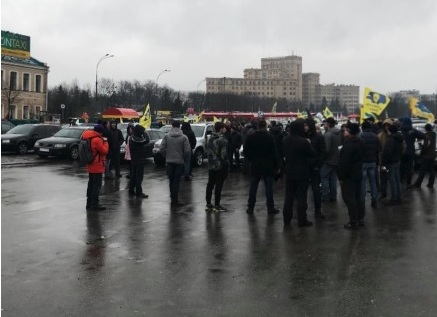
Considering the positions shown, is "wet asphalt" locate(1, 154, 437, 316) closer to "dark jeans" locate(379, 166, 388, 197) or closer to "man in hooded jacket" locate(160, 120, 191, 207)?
"man in hooded jacket" locate(160, 120, 191, 207)

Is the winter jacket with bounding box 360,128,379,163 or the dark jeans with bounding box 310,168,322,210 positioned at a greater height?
the winter jacket with bounding box 360,128,379,163

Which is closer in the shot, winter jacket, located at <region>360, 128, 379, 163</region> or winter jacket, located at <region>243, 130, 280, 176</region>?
winter jacket, located at <region>243, 130, 280, 176</region>

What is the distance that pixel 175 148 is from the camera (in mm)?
11555

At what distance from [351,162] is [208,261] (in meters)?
3.54

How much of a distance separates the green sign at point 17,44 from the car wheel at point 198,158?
24.6 m

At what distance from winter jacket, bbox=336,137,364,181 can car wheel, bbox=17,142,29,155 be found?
20.6 m

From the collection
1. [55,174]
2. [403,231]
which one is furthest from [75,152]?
[403,231]

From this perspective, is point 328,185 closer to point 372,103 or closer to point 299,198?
point 299,198

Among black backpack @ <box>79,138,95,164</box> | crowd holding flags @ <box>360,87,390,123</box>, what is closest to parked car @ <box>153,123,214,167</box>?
crowd holding flags @ <box>360,87,390,123</box>

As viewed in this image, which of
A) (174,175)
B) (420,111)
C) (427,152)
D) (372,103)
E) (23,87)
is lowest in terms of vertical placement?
(174,175)

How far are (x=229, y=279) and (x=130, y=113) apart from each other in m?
50.0

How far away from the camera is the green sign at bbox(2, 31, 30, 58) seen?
40.7 meters

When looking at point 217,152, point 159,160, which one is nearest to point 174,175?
point 217,152

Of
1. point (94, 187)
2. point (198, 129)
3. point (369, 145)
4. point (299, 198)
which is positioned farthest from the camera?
point (198, 129)
